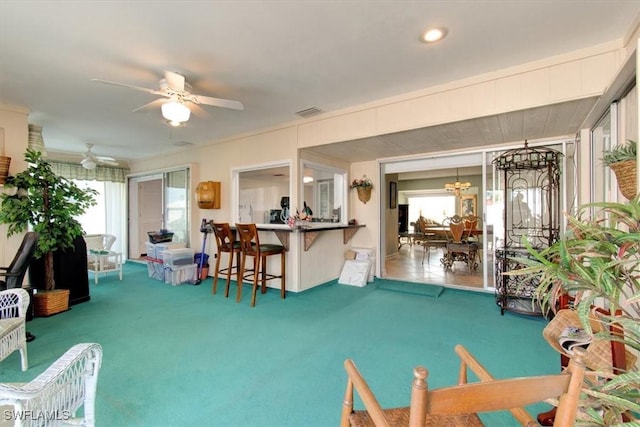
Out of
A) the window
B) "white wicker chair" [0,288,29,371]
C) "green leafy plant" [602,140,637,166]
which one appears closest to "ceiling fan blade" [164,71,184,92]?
"white wicker chair" [0,288,29,371]

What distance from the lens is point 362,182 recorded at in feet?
15.9

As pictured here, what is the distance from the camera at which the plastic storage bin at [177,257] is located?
476 centimetres

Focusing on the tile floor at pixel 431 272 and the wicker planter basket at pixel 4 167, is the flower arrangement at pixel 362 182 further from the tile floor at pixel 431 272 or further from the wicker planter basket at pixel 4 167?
the wicker planter basket at pixel 4 167

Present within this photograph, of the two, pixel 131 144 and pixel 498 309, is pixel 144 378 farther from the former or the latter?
pixel 131 144

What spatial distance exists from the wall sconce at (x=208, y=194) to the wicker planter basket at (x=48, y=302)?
225 cm

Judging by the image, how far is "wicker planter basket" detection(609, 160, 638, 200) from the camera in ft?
4.80

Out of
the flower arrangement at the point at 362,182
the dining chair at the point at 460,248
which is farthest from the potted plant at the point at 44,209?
the dining chair at the point at 460,248

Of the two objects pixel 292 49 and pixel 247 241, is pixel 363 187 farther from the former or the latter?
pixel 292 49

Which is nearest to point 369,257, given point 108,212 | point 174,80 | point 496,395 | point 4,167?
point 174,80

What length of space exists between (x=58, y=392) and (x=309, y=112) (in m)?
3.42

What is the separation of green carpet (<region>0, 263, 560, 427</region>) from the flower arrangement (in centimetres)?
184

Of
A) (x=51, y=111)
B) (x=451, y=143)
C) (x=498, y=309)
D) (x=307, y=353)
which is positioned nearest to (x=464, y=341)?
(x=498, y=309)

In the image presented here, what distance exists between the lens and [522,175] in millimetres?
3854

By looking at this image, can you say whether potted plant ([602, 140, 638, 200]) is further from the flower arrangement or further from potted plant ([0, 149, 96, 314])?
potted plant ([0, 149, 96, 314])
